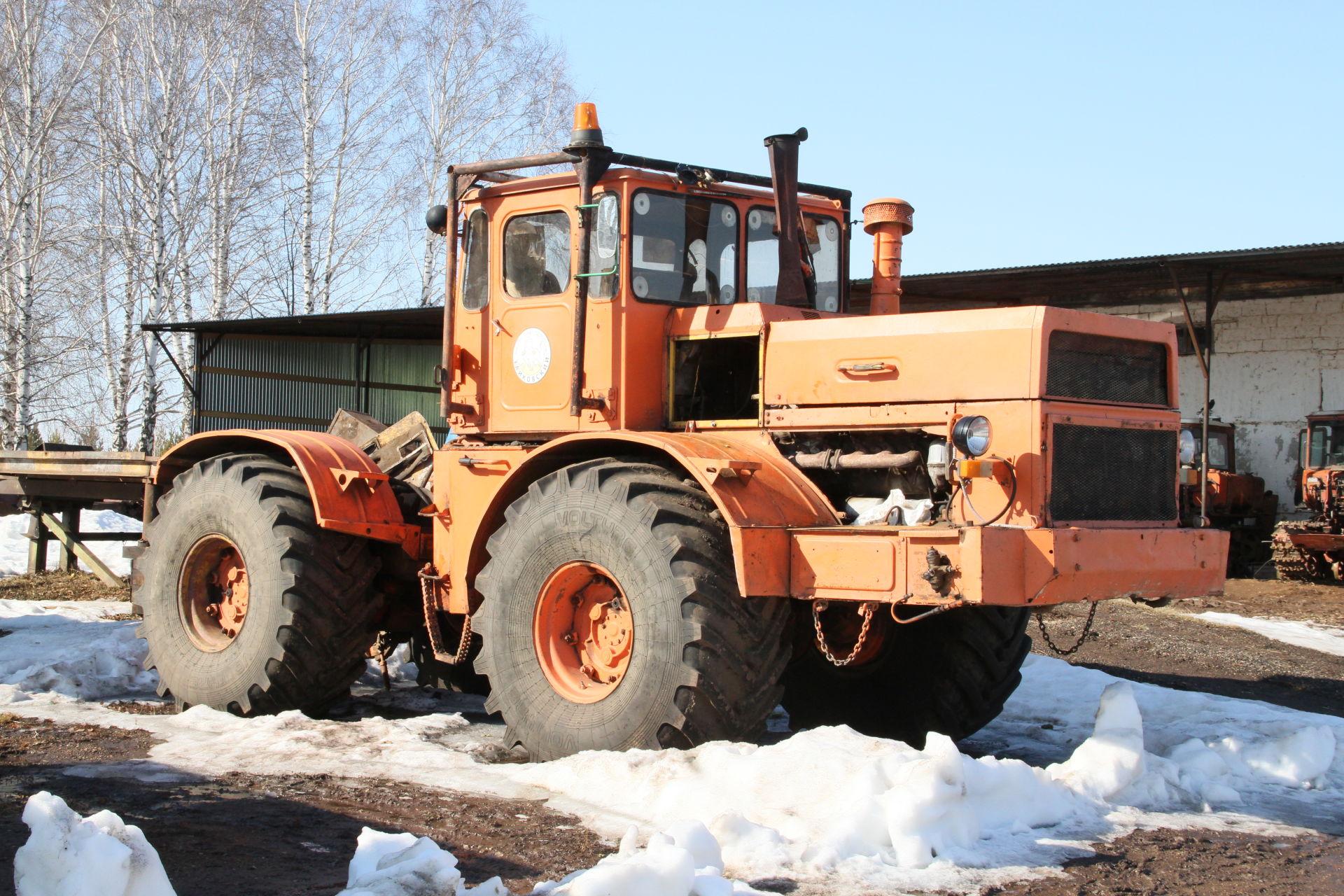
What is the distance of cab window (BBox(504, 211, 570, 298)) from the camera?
6965mm

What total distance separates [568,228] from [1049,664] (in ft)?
15.7

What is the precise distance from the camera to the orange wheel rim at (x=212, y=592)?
7.80 meters

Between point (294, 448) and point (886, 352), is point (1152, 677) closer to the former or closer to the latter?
point (886, 352)

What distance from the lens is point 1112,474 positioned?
6.02 meters

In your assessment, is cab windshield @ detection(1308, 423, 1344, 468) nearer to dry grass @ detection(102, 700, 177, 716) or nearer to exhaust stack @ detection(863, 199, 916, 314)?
exhaust stack @ detection(863, 199, 916, 314)

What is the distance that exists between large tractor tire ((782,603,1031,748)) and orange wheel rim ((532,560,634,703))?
1075mm

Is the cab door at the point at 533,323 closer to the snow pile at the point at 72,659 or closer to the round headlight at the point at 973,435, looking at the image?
the round headlight at the point at 973,435

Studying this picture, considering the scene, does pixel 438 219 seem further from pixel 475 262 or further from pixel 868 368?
pixel 868 368

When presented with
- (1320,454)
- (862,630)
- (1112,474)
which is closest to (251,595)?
(862,630)

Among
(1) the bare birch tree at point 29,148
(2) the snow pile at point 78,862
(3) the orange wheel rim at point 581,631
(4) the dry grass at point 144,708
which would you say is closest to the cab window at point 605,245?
(3) the orange wheel rim at point 581,631

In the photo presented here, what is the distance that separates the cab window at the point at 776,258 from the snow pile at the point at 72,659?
4.65m

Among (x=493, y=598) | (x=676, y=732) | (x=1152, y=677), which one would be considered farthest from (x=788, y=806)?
(x=1152, y=677)

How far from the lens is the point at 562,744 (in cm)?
608

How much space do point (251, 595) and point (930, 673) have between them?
3.81 m
